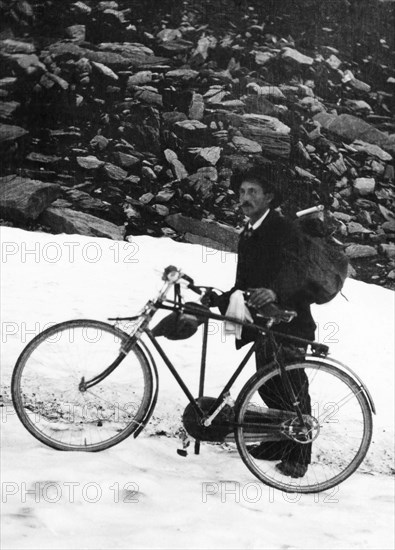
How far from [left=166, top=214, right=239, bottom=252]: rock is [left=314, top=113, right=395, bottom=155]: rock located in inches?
26.3

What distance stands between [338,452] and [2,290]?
4.66 ft

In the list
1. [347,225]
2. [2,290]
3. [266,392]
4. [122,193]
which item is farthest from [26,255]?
[347,225]

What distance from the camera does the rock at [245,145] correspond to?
3035 mm

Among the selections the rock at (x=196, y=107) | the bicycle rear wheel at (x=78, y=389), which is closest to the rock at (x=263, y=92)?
the rock at (x=196, y=107)

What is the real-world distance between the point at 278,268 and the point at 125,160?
0.79 metres

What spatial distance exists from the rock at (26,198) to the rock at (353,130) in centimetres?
115

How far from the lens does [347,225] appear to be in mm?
3062

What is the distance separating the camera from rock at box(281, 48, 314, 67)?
10.6 feet

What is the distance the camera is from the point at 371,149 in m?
3.27

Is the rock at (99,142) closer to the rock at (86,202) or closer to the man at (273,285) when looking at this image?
the rock at (86,202)

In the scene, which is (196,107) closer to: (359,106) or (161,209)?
(161,209)

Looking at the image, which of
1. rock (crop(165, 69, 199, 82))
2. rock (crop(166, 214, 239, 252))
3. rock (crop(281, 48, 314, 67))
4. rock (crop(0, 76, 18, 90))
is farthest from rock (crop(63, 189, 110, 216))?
rock (crop(281, 48, 314, 67))

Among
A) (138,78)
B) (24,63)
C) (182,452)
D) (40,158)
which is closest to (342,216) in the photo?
(138,78)

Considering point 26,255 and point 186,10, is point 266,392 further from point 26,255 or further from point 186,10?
point 186,10
